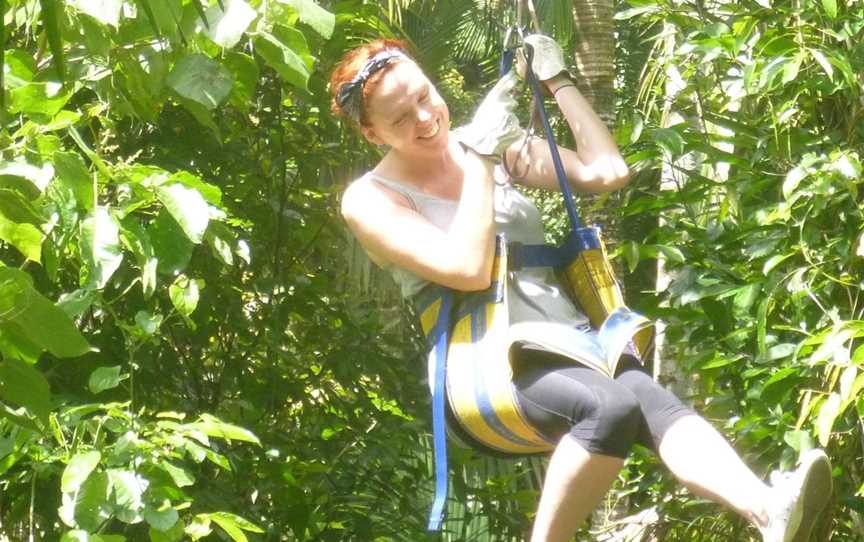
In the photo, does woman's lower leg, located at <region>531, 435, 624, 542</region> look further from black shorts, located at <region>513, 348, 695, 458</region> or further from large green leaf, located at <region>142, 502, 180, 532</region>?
large green leaf, located at <region>142, 502, 180, 532</region>

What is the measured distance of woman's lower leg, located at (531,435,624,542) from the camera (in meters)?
2.55

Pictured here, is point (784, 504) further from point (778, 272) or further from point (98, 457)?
point (98, 457)

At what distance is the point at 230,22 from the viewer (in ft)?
7.80

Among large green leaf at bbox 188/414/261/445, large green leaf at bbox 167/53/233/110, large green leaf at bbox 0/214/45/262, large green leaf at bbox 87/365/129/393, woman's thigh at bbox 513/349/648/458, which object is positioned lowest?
large green leaf at bbox 188/414/261/445

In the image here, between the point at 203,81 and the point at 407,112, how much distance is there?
1.69 feet

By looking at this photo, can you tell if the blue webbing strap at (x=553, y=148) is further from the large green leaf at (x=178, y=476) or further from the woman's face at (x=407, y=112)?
the large green leaf at (x=178, y=476)

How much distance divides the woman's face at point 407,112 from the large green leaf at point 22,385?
0.97 metres

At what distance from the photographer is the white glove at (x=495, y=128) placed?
277 centimetres

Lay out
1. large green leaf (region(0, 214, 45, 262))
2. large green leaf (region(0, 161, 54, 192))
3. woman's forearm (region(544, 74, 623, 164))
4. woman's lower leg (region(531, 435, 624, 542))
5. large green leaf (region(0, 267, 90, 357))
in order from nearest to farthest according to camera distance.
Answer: large green leaf (region(0, 267, 90, 357)) → large green leaf (region(0, 214, 45, 262)) → large green leaf (region(0, 161, 54, 192)) → woman's lower leg (region(531, 435, 624, 542)) → woman's forearm (region(544, 74, 623, 164))

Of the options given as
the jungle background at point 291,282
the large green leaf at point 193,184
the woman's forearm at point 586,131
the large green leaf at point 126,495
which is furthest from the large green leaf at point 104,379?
the woman's forearm at point 586,131

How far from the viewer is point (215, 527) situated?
11.7ft

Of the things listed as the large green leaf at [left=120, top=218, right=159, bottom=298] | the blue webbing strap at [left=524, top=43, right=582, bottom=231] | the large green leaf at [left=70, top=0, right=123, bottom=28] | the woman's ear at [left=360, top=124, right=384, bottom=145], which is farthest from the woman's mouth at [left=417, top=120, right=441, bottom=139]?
the large green leaf at [left=70, top=0, right=123, bottom=28]

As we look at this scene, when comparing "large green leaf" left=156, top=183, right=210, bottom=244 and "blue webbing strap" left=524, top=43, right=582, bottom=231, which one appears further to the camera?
"blue webbing strap" left=524, top=43, right=582, bottom=231

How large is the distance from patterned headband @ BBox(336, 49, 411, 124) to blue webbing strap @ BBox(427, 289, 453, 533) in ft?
1.38
